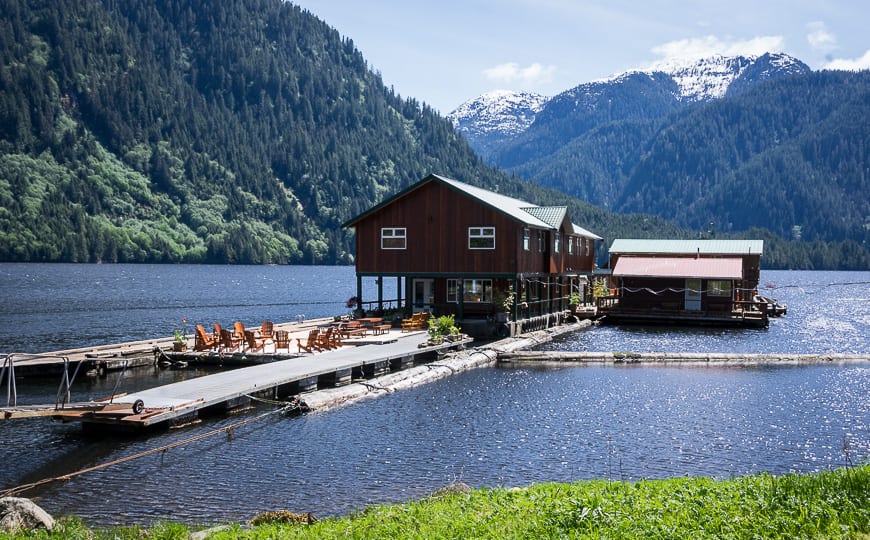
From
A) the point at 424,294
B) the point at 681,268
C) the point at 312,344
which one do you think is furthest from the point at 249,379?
the point at 681,268

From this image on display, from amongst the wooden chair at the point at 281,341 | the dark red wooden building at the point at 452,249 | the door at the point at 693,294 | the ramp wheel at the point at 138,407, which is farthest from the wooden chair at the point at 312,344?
the door at the point at 693,294

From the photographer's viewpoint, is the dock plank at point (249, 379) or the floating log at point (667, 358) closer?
the dock plank at point (249, 379)

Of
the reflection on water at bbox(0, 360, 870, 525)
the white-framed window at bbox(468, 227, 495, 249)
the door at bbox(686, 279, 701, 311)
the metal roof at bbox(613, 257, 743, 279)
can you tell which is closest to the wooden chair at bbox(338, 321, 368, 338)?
the white-framed window at bbox(468, 227, 495, 249)

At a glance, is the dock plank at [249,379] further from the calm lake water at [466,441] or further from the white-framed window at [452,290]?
A: the white-framed window at [452,290]

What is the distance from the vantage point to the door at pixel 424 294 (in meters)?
49.1

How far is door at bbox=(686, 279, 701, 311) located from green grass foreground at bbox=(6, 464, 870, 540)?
163ft

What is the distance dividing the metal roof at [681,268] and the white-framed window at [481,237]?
18.4 m

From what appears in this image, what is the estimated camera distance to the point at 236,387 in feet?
81.4

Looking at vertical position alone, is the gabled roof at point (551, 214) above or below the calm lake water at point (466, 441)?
above

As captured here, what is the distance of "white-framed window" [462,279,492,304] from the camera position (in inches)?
1893

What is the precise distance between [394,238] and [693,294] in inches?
1093

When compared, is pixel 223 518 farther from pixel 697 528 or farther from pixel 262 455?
pixel 697 528

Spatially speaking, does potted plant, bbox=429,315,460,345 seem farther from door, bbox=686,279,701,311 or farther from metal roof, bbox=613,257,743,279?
door, bbox=686,279,701,311

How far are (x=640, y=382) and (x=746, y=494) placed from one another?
65.6ft
